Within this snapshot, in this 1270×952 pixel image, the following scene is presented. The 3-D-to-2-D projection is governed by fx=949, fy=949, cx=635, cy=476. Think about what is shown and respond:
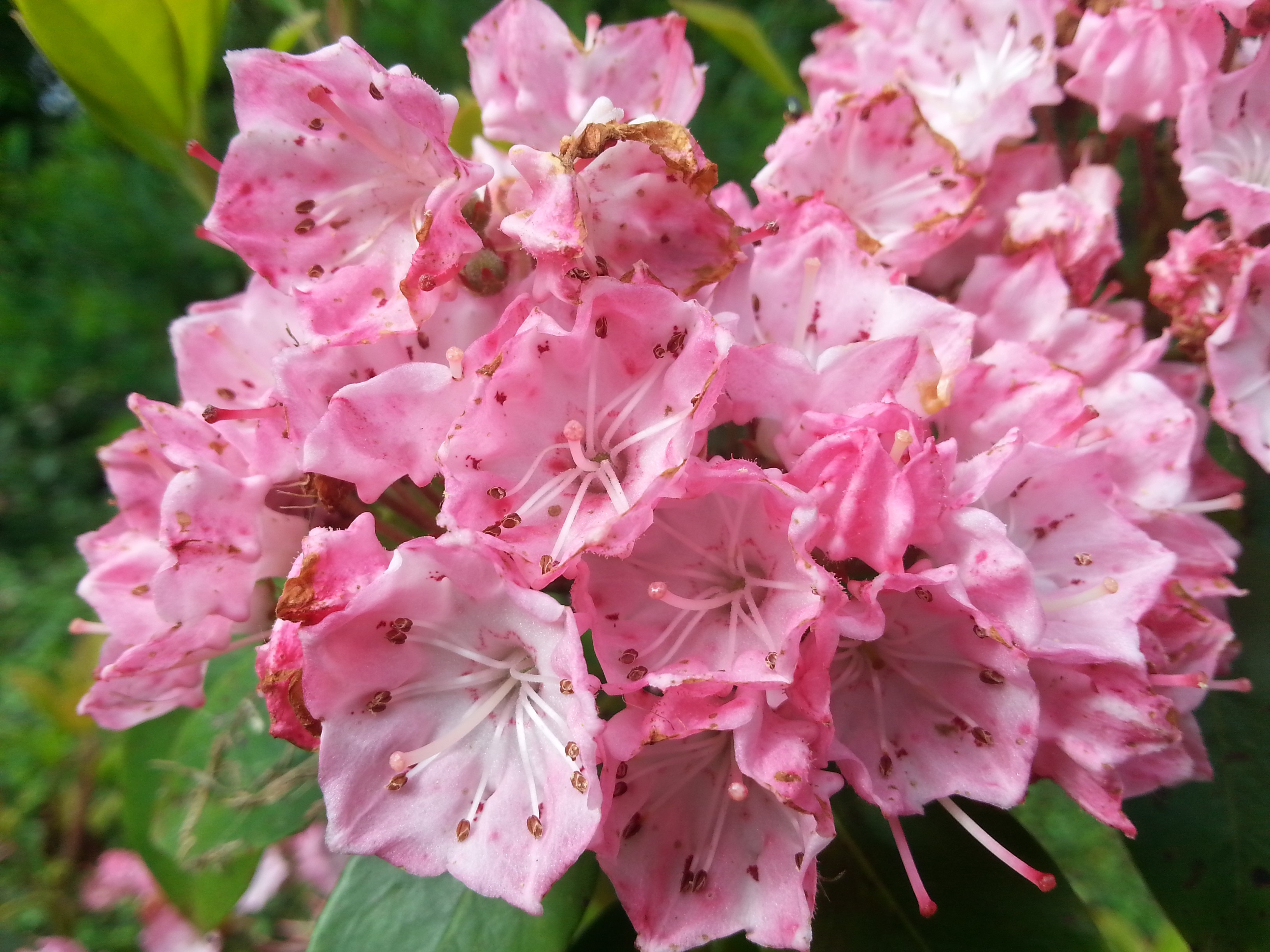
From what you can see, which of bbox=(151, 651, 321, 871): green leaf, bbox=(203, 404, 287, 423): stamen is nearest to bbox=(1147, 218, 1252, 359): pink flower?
bbox=(203, 404, 287, 423): stamen

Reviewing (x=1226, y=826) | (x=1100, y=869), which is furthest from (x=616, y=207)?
(x=1100, y=869)

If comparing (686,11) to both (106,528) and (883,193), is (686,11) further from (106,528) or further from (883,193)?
(106,528)

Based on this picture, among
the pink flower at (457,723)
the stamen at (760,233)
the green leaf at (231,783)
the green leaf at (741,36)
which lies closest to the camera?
the pink flower at (457,723)

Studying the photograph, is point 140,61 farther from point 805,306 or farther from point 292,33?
point 805,306

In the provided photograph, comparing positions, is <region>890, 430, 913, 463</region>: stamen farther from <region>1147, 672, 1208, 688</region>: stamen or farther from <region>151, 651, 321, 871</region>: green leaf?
<region>151, 651, 321, 871</region>: green leaf

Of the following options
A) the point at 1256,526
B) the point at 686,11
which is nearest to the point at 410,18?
the point at 686,11

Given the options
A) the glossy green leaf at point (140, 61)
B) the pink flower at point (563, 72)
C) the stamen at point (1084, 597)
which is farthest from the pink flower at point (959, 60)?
the glossy green leaf at point (140, 61)

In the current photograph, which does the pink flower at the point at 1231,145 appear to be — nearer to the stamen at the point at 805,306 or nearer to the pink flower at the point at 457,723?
the stamen at the point at 805,306
